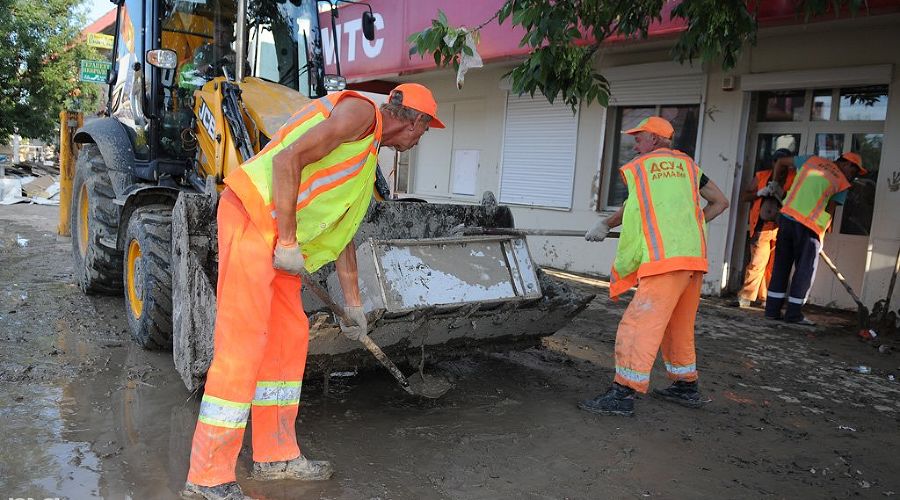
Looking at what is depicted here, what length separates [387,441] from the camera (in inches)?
127

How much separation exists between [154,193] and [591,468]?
3.45 m

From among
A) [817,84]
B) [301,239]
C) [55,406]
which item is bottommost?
[55,406]

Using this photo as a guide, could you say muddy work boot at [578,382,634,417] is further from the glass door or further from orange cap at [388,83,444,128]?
the glass door

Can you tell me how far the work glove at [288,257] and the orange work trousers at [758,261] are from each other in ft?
19.5

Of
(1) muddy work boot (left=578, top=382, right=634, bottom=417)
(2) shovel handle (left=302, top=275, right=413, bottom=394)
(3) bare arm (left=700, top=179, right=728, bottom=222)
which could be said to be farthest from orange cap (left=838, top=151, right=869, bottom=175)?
(2) shovel handle (left=302, top=275, right=413, bottom=394)

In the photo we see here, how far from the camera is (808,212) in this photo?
639cm

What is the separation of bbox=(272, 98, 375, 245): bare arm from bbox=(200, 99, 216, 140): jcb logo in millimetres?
2222

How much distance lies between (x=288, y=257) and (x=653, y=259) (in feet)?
6.86

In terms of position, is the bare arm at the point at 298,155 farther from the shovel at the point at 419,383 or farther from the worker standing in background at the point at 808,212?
the worker standing in background at the point at 808,212

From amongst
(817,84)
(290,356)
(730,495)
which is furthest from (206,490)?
(817,84)

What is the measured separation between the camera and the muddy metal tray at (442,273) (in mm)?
3408

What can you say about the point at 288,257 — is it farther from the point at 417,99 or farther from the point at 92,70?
the point at 92,70

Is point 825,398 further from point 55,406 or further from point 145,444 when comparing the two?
point 55,406

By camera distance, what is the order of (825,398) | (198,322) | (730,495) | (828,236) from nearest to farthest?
(730,495) → (198,322) → (825,398) → (828,236)
